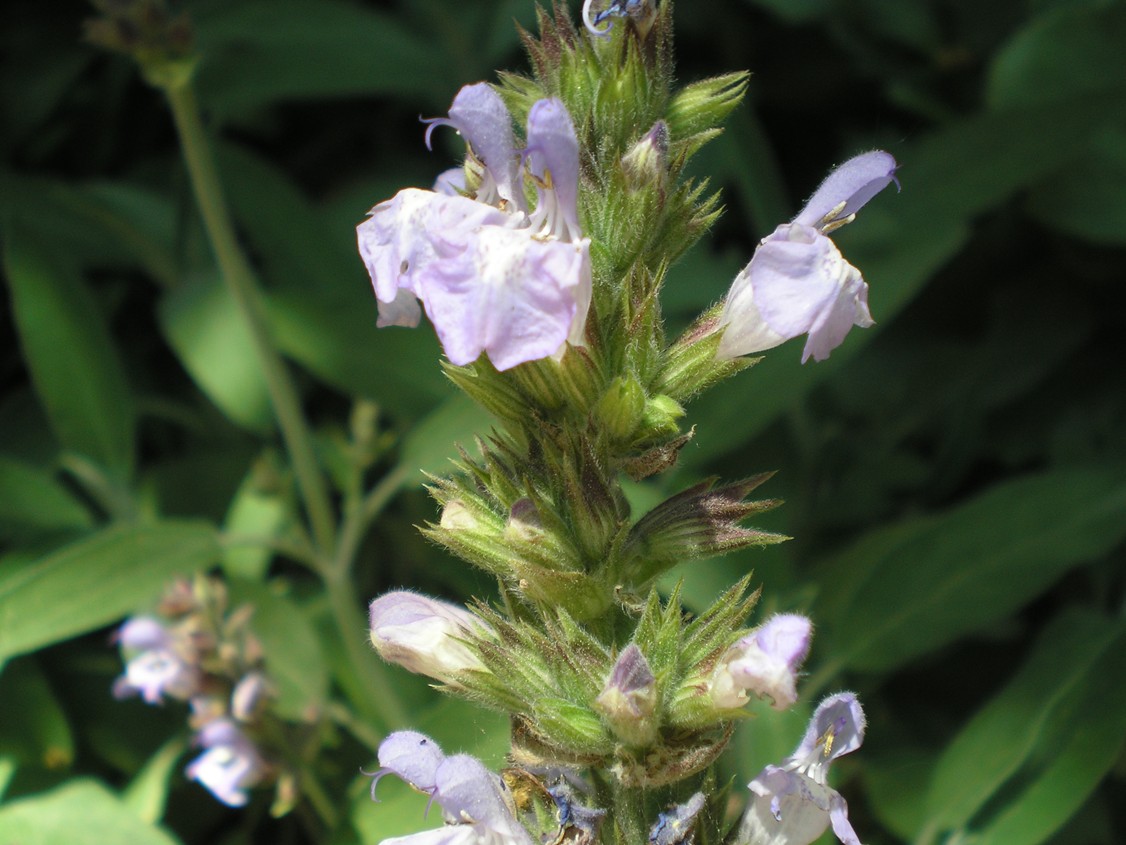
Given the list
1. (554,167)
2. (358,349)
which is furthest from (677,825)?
(358,349)

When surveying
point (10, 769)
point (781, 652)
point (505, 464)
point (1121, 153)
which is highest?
point (505, 464)

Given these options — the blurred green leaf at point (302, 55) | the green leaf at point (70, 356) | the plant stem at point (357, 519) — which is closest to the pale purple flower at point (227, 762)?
the plant stem at point (357, 519)

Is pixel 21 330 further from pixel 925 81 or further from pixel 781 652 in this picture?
pixel 925 81

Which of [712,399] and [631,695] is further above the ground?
[631,695]

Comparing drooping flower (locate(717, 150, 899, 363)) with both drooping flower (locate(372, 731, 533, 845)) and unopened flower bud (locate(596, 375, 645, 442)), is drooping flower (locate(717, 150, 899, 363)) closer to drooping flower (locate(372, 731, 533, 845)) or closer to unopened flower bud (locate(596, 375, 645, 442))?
unopened flower bud (locate(596, 375, 645, 442))

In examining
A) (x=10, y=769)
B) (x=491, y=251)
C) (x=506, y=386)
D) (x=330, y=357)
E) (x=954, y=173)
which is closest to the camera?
(x=491, y=251)

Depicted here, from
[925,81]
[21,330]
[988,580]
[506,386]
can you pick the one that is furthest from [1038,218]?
[21,330]

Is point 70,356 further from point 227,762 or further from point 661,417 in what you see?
point 661,417
